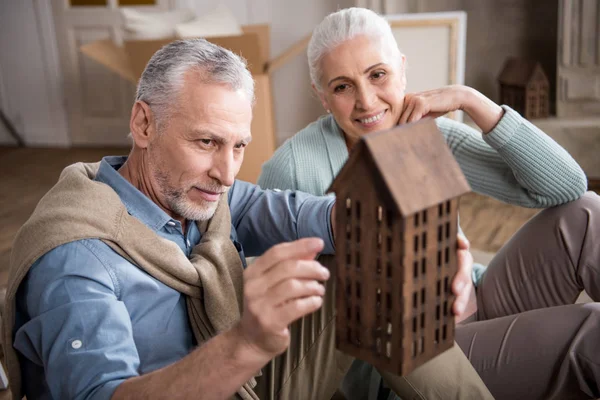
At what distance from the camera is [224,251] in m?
1.43

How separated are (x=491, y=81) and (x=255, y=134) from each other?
1653mm

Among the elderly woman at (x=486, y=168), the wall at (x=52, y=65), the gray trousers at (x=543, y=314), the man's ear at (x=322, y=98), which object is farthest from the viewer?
the wall at (x=52, y=65)

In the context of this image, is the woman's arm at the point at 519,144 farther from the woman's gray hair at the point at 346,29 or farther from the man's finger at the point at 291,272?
the man's finger at the point at 291,272

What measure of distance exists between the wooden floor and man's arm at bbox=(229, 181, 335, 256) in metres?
1.63

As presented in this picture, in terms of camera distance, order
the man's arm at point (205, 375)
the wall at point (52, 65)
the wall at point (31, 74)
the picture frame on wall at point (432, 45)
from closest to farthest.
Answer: the man's arm at point (205, 375), the picture frame on wall at point (432, 45), the wall at point (52, 65), the wall at point (31, 74)

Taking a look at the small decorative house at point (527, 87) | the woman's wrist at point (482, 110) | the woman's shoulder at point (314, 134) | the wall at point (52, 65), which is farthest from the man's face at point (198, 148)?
the wall at point (52, 65)

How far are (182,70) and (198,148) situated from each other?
5.8 inches

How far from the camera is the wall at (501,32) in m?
4.30

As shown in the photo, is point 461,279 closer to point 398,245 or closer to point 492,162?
point 398,245

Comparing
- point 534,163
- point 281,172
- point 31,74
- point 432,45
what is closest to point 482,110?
point 534,163

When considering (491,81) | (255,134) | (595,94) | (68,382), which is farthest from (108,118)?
(68,382)

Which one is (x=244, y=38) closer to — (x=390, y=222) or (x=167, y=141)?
(x=167, y=141)

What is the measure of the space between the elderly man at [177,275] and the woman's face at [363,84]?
1.01 ft

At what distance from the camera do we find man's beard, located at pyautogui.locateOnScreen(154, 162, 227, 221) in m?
1.36
